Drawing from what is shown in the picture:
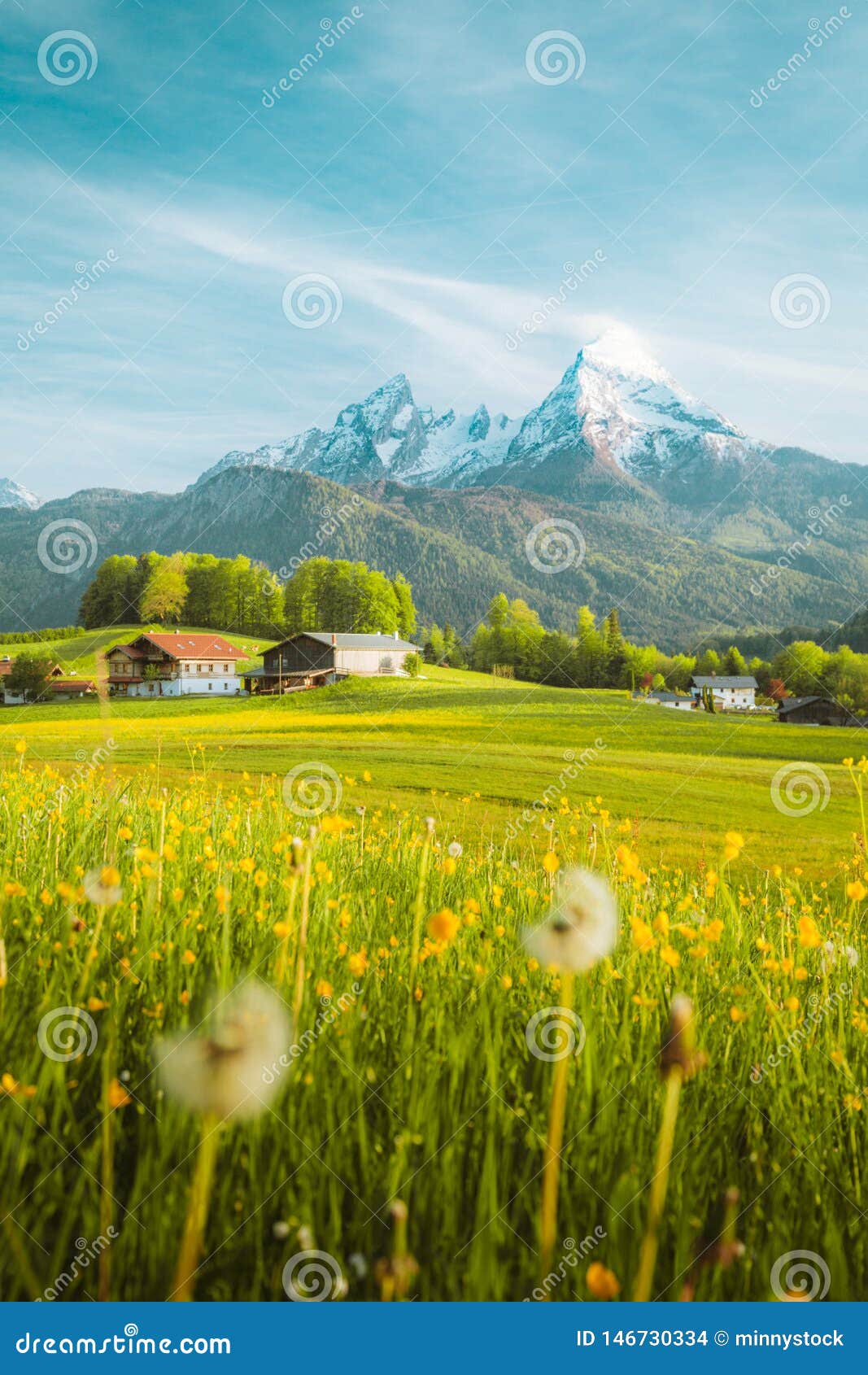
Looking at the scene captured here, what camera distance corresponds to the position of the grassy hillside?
1022cm

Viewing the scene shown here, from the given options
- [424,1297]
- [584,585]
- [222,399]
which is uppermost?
[584,585]

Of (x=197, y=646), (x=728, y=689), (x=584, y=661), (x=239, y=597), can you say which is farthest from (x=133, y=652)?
(x=728, y=689)

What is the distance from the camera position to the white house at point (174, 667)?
900 inches

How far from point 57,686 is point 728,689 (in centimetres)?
3279

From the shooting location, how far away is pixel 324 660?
25.1 metres

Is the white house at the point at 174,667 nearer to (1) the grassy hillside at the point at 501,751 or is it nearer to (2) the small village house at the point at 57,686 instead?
(2) the small village house at the point at 57,686

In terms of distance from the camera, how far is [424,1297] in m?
1.49

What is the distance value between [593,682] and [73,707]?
638 inches

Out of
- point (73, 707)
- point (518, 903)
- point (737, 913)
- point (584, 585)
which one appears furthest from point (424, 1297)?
point (584, 585)

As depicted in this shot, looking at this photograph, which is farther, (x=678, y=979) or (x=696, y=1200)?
(x=678, y=979)

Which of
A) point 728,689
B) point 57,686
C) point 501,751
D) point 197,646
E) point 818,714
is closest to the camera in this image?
point 501,751

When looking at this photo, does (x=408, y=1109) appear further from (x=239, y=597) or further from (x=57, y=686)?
(x=239, y=597)

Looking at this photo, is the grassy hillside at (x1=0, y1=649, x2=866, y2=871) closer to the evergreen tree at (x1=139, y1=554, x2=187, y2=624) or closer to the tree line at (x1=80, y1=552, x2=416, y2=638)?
the tree line at (x1=80, y1=552, x2=416, y2=638)

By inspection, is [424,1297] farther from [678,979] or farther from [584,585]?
[584,585]
